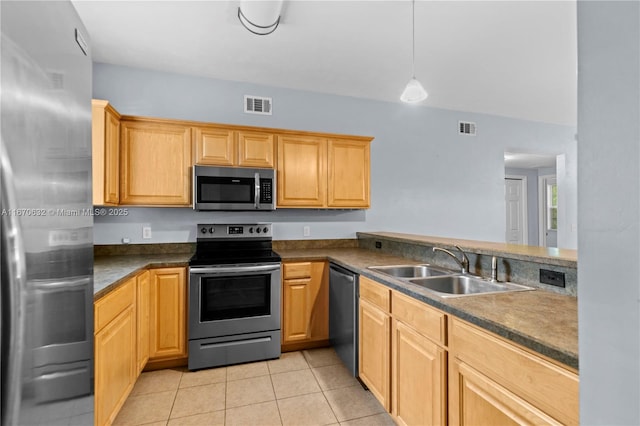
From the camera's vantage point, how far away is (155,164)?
279cm

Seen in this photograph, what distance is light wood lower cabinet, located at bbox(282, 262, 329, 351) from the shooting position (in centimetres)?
282

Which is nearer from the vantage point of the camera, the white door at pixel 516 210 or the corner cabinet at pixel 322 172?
the corner cabinet at pixel 322 172

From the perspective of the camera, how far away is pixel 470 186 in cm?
435

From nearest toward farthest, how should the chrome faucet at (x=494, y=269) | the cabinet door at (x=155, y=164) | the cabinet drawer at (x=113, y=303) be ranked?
the cabinet drawer at (x=113, y=303) < the chrome faucet at (x=494, y=269) < the cabinet door at (x=155, y=164)

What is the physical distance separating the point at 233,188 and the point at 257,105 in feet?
3.51

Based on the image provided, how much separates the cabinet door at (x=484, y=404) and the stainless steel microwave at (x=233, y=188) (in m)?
2.18

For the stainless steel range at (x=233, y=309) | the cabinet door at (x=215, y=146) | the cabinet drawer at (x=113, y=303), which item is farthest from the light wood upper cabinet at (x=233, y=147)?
the cabinet drawer at (x=113, y=303)

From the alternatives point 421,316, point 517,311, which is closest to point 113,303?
point 421,316

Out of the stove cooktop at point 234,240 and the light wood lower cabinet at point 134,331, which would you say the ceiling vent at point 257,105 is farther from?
the light wood lower cabinet at point 134,331

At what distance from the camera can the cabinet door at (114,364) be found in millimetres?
1634

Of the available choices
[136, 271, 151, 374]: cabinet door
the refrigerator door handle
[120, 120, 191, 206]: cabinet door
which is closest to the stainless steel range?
[136, 271, 151, 374]: cabinet door

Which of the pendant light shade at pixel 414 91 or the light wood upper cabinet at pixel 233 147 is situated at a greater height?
the pendant light shade at pixel 414 91

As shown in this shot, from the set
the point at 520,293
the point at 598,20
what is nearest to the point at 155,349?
the point at 520,293

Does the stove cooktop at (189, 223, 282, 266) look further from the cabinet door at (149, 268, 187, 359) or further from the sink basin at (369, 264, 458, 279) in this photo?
the sink basin at (369, 264, 458, 279)
